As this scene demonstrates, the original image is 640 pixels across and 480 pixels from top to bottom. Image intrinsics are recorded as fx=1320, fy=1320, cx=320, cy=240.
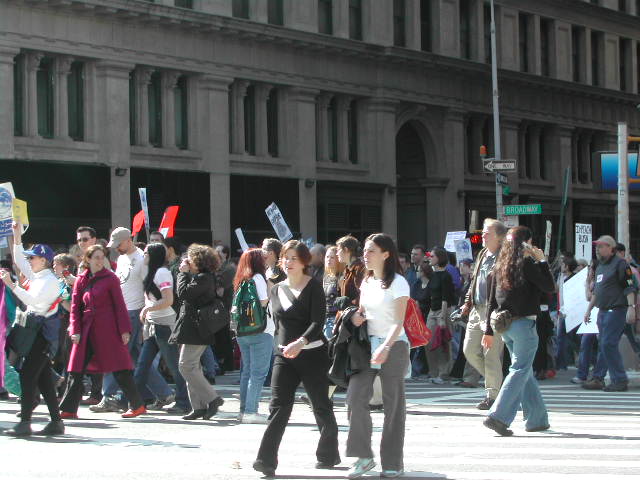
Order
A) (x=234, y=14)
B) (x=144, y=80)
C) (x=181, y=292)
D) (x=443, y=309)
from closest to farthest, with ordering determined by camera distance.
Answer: (x=181, y=292) < (x=443, y=309) < (x=144, y=80) < (x=234, y=14)

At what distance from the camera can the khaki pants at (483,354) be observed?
14.1m

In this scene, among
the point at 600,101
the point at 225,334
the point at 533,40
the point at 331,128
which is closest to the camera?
the point at 225,334

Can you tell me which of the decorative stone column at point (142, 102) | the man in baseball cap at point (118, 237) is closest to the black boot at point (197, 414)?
the man in baseball cap at point (118, 237)

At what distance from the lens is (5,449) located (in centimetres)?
1128

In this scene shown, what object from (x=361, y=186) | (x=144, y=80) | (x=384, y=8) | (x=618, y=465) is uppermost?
(x=384, y=8)

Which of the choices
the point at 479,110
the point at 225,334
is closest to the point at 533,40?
the point at 479,110

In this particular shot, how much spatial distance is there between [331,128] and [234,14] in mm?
5629

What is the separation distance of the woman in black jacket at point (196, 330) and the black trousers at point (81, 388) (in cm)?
53

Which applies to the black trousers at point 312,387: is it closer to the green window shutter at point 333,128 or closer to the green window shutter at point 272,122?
the green window shutter at point 272,122

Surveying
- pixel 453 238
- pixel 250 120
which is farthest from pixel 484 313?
pixel 250 120

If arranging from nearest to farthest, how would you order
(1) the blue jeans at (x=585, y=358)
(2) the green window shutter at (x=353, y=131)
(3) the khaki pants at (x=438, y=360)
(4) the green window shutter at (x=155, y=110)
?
1. (1) the blue jeans at (x=585, y=358)
2. (3) the khaki pants at (x=438, y=360)
3. (4) the green window shutter at (x=155, y=110)
4. (2) the green window shutter at (x=353, y=131)

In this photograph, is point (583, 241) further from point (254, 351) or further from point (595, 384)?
point (254, 351)

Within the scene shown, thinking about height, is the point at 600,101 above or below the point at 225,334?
above

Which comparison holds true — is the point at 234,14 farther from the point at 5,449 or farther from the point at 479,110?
the point at 5,449
